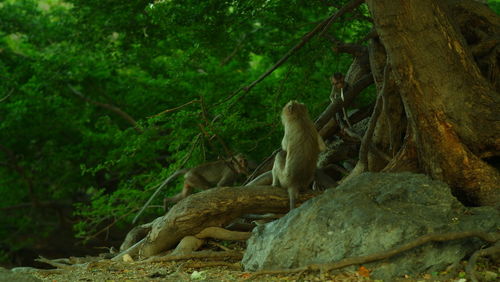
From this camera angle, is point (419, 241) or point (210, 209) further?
point (210, 209)

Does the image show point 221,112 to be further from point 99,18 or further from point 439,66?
point 99,18

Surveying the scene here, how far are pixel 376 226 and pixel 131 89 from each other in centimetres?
1097

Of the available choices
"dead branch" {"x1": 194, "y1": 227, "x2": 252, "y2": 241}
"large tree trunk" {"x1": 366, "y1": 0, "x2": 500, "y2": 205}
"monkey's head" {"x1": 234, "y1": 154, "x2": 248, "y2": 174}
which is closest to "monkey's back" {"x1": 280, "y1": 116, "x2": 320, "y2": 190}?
"dead branch" {"x1": 194, "y1": 227, "x2": 252, "y2": 241}

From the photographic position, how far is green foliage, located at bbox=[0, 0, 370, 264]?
884 centimetres

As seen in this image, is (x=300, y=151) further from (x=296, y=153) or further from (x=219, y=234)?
(x=219, y=234)

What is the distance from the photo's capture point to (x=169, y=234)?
21.1ft

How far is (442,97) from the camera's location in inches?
205

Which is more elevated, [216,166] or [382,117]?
[382,117]

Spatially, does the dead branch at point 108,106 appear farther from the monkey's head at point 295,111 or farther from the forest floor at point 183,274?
the forest floor at point 183,274

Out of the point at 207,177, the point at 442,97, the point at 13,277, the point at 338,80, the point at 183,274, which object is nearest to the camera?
the point at 13,277

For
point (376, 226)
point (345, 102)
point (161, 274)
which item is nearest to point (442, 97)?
point (376, 226)

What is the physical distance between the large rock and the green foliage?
2912 mm

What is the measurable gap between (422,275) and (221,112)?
4.04 metres

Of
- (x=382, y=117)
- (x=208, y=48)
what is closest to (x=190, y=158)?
(x=208, y=48)
